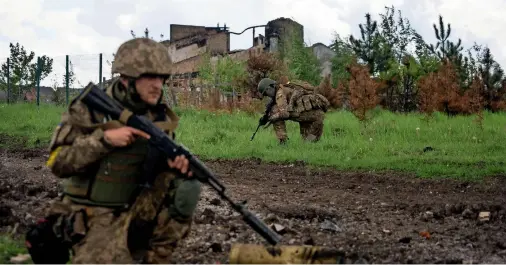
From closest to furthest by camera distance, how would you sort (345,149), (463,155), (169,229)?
1. (169,229)
2. (463,155)
3. (345,149)

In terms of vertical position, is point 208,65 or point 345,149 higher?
point 208,65

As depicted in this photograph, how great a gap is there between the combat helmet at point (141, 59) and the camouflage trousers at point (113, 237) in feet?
2.37

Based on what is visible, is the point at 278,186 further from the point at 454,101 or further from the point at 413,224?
the point at 454,101

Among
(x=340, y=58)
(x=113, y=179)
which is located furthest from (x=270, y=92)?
(x=340, y=58)

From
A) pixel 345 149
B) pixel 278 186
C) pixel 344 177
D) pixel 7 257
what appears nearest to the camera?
pixel 7 257

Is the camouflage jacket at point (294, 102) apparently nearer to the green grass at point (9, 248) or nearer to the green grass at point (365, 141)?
the green grass at point (365, 141)

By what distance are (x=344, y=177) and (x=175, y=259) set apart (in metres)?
5.62

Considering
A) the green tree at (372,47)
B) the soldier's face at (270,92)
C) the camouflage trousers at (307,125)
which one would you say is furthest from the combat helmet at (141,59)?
the green tree at (372,47)

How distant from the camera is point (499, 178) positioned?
9.76m

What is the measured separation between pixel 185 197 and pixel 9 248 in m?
1.82

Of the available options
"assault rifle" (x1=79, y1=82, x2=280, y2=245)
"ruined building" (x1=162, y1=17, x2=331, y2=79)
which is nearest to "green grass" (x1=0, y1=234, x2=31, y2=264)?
"assault rifle" (x1=79, y1=82, x2=280, y2=245)

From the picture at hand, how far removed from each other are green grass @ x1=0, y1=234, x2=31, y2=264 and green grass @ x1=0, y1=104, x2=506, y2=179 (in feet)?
20.6

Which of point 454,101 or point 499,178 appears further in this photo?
point 454,101

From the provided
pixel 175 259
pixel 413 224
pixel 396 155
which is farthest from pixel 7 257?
pixel 396 155
